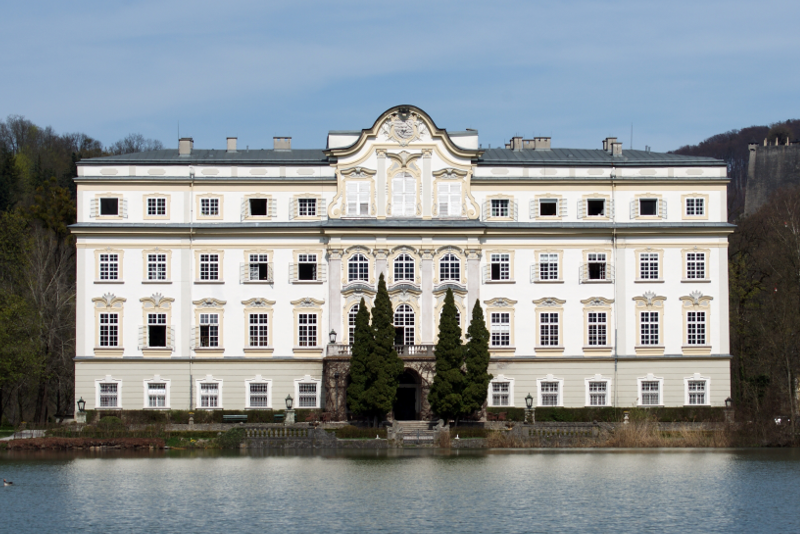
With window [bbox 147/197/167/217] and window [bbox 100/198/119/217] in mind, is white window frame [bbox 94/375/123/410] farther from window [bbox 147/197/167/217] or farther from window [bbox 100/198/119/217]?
window [bbox 147/197/167/217]

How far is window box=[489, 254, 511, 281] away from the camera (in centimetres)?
5703

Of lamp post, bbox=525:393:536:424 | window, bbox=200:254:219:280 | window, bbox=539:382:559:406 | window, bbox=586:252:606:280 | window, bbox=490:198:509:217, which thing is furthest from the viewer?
window, bbox=490:198:509:217

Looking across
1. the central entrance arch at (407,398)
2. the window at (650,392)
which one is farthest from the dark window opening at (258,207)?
the window at (650,392)

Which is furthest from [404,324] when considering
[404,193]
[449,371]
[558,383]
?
[558,383]

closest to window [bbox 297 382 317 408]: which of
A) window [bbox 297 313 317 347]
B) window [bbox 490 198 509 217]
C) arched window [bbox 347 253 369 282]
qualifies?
window [bbox 297 313 317 347]

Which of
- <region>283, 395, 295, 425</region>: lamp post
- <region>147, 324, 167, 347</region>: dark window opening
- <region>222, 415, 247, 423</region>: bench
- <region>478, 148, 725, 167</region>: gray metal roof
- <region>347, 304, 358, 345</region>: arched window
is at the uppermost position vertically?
<region>478, 148, 725, 167</region>: gray metal roof

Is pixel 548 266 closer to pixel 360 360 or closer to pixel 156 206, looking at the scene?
pixel 360 360

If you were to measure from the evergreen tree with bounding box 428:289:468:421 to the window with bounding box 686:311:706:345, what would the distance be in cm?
1241

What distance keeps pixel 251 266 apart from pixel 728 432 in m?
24.6

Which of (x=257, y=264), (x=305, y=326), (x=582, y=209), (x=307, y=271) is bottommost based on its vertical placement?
(x=305, y=326)

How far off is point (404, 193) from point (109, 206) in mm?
15183

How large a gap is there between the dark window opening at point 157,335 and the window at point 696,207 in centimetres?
2768

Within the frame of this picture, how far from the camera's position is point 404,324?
56250mm

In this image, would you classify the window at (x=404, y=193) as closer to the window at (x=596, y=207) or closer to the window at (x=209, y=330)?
the window at (x=596, y=207)
